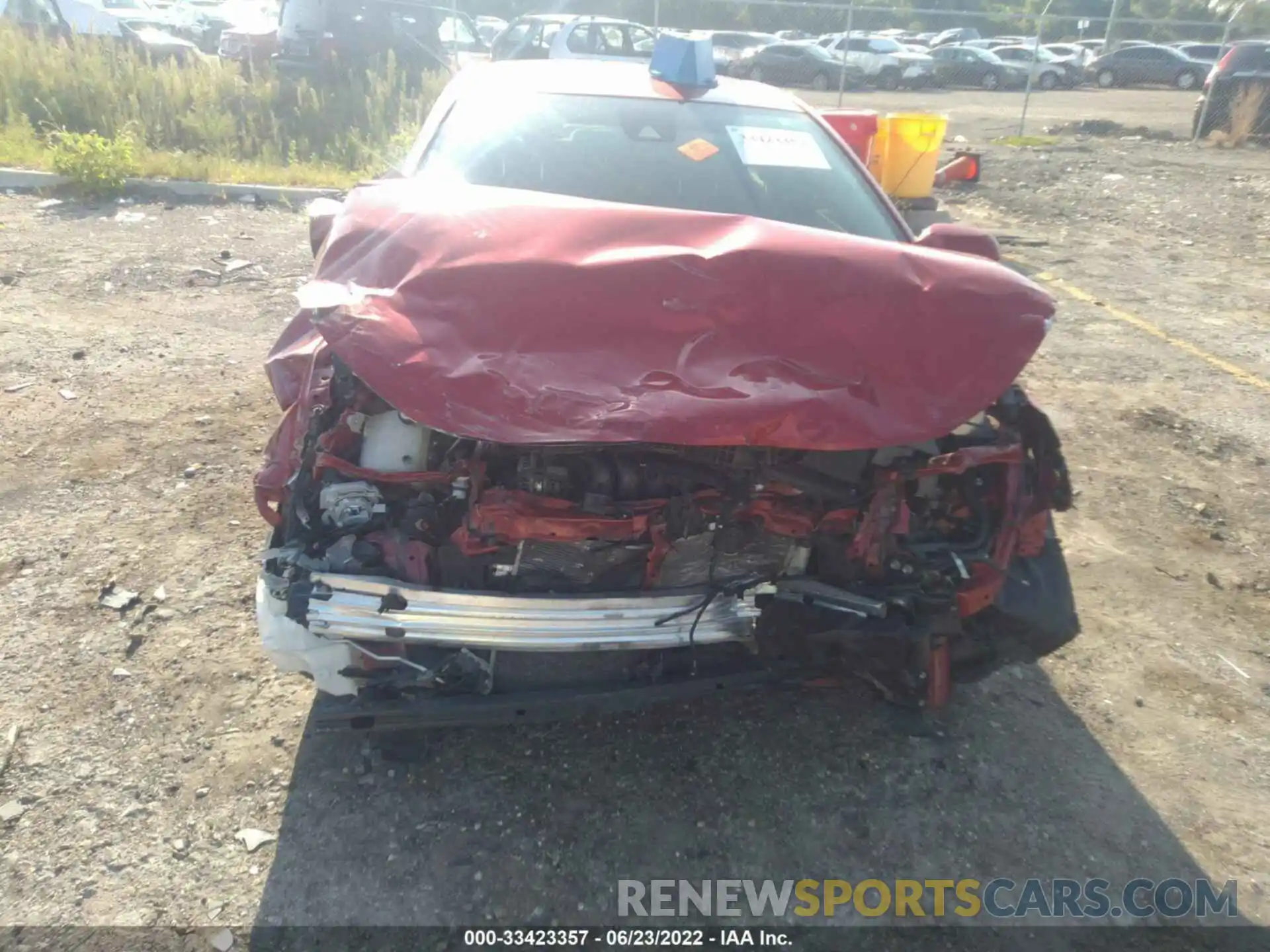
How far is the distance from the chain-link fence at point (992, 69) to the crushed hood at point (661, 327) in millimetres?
15475

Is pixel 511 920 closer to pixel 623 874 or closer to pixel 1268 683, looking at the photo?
pixel 623 874

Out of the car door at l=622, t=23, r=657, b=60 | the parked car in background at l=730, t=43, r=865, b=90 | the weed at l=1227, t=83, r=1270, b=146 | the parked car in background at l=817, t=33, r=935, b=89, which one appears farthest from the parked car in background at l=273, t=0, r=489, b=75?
the parked car in background at l=817, t=33, r=935, b=89

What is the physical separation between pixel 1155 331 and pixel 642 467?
5.86m

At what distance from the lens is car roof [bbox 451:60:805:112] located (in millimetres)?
3625

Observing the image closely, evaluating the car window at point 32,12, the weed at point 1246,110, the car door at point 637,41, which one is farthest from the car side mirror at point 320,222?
the weed at point 1246,110

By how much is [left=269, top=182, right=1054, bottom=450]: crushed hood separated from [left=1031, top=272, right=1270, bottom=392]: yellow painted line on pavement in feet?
14.4

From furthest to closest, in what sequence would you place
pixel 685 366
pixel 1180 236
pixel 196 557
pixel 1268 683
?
pixel 1180 236 < pixel 196 557 < pixel 1268 683 < pixel 685 366

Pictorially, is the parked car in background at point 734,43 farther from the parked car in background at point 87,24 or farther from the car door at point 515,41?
the parked car in background at point 87,24

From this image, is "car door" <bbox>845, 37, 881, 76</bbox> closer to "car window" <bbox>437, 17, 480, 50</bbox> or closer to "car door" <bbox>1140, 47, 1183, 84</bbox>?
"car door" <bbox>1140, 47, 1183, 84</bbox>

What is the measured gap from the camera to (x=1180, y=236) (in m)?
9.47

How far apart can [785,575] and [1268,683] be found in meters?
2.02

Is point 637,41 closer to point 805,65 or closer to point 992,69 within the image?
point 805,65

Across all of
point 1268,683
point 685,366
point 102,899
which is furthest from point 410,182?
point 1268,683

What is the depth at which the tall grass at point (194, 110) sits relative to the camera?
9.69m
